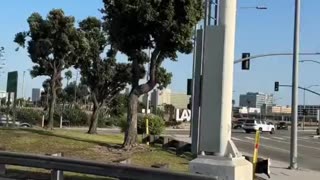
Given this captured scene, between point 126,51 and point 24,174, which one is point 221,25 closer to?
point 24,174

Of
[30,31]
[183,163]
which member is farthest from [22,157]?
[30,31]

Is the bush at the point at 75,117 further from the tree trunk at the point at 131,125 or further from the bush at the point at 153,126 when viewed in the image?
the tree trunk at the point at 131,125

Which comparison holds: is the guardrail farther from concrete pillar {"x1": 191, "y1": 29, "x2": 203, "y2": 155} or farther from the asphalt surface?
the asphalt surface

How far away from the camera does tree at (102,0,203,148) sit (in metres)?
19.2

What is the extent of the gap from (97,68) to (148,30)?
18.0m

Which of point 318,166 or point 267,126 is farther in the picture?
point 267,126

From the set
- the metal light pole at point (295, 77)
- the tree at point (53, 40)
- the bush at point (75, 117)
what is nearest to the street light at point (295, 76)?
the metal light pole at point (295, 77)

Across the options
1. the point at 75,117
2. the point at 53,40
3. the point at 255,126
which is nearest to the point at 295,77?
the point at 53,40

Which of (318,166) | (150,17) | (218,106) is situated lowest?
(318,166)

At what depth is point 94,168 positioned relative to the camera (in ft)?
34.1

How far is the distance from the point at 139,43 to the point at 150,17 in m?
1.80

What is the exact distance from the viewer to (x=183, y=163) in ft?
60.2

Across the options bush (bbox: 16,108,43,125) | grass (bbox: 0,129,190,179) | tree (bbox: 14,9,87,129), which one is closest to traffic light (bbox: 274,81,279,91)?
bush (bbox: 16,108,43,125)

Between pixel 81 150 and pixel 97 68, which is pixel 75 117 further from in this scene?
pixel 81 150
